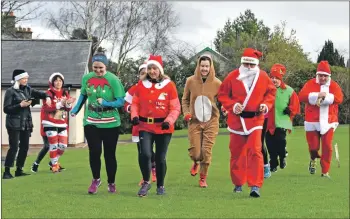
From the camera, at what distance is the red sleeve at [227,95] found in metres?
8.80

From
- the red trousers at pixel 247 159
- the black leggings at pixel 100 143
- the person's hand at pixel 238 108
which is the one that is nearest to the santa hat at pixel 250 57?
the person's hand at pixel 238 108

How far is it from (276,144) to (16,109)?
5268mm

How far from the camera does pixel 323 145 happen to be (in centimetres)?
1148

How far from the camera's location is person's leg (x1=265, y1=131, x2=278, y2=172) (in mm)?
12062

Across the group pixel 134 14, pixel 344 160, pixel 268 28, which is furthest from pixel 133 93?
pixel 268 28

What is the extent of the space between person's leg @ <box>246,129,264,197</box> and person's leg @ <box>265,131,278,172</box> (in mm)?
3437

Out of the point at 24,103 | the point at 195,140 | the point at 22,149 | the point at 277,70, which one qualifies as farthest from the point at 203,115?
the point at 22,149

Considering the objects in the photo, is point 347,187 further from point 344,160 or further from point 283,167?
point 344,160

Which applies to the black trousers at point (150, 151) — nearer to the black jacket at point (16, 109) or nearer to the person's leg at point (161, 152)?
the person's leg at point (161, 152)

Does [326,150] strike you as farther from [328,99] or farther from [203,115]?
[203,115]

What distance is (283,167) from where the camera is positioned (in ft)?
42.0

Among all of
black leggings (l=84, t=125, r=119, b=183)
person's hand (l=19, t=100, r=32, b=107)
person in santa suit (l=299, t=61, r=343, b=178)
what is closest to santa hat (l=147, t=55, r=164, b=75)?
black leggings (l=84, t=125, r=119, b=183)

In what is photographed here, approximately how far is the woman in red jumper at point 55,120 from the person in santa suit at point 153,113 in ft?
14.6

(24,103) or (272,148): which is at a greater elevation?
Answer: (24,103)
